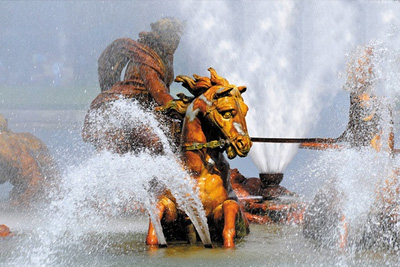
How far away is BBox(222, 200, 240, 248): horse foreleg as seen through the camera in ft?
10.9

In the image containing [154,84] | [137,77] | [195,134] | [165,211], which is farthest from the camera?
[137,77]

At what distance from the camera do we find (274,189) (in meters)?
5.29

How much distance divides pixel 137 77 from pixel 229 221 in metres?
3.37

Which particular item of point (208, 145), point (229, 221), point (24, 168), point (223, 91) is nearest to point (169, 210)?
point (229, 221)

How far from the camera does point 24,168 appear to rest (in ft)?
25.2

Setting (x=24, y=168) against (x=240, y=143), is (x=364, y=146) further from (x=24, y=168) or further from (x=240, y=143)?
(x=24, y=168)

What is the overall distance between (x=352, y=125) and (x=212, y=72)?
1.34 metres

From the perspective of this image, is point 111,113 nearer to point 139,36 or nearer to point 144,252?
point 139,36

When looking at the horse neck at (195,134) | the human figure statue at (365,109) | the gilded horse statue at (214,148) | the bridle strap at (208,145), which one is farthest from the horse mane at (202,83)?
the human figure statue at (365,109)

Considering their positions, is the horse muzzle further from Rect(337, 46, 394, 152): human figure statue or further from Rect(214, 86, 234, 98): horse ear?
Rect(337, 46, 394, 152): human figure statue

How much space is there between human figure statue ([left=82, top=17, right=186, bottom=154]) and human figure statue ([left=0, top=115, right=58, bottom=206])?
1.73 m

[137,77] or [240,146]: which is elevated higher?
[137,77]

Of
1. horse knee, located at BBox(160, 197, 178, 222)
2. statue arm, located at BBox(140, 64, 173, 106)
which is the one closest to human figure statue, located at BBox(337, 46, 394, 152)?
horse knee, located at BBox(160, 197, 178, 222)

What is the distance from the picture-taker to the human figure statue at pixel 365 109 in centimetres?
425
